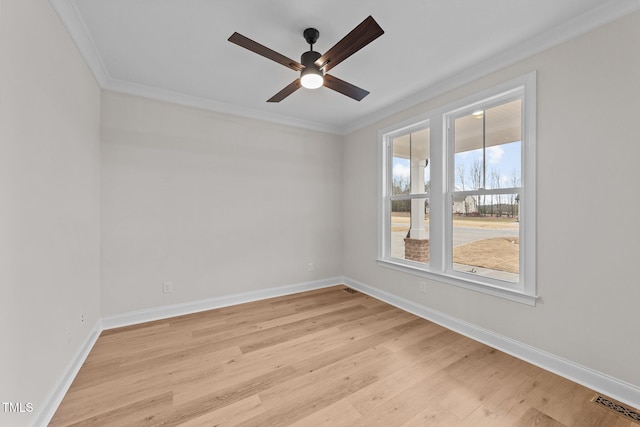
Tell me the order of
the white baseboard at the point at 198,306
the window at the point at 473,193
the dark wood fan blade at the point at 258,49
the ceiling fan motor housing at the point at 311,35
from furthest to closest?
1. the white baseboard at the point at 198,306
2. the window at the point at 473,193
3. the ceiling fan motor housing at the point at 311,35
4. the dark wood fan blade at the point at 258,49

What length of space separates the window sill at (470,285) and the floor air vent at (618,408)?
0.65 meters

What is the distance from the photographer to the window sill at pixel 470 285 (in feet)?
7.29

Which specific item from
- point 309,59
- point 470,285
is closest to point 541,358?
point 470,285

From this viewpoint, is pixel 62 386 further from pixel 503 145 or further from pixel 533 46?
pixel 533 46

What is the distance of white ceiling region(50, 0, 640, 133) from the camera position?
180 cm

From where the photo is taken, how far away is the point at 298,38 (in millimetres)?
2135

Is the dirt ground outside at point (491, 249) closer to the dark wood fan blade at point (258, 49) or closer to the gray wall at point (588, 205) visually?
the gray wall at point (588, 205)

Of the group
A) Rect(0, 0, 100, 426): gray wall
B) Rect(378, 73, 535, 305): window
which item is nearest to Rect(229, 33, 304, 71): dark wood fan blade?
Rect(0, 0, 100, 426): gray wall

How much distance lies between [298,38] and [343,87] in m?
0.52

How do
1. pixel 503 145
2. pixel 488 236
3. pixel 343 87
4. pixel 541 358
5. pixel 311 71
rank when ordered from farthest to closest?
pixel 488 236, pixel 503 145, pixel 343 87, pixel 541 358, pixel 311 71

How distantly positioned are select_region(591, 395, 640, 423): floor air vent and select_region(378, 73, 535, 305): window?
0.68 m

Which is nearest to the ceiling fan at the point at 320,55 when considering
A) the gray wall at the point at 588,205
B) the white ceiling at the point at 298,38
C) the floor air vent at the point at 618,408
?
the white ceiling at the point at 298,38

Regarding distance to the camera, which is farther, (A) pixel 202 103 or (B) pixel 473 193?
(A) pixel 202 103

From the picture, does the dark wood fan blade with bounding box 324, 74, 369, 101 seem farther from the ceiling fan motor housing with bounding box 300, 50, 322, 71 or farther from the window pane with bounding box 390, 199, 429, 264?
the window pane with bounding box 390, 199, 429, 264
